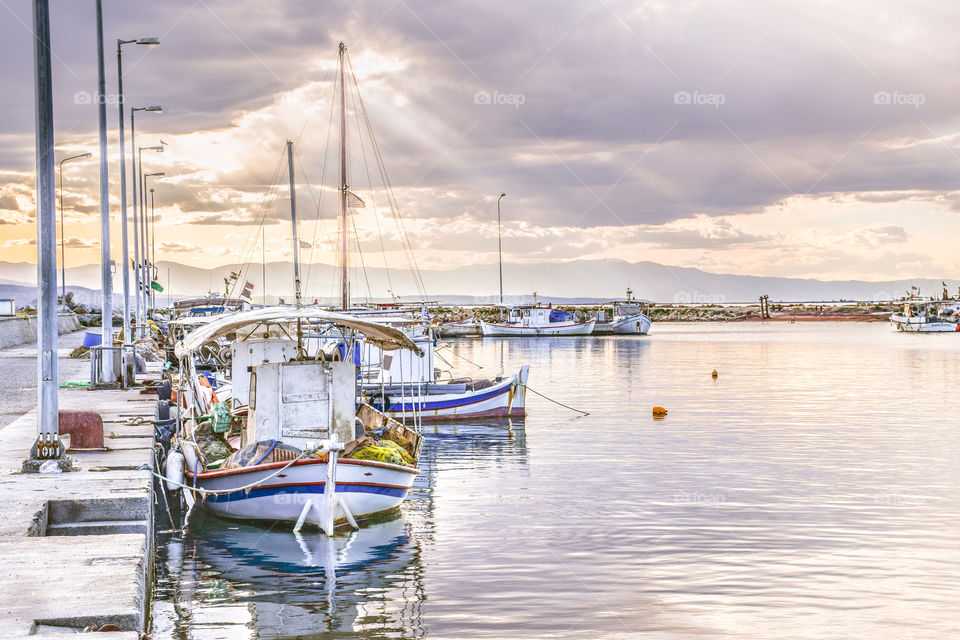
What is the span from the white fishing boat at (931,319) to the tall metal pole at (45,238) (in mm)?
126316

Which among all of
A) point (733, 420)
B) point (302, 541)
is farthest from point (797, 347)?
point (302, 541)

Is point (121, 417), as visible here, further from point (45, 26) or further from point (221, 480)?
point (45, 26)

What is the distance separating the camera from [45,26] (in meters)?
13.3

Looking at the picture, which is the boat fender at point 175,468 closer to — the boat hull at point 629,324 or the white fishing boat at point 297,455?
the white fishing boat at point 297,455

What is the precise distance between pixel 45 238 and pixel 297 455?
5299 millimetres

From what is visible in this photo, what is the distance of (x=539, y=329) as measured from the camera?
111625 mm

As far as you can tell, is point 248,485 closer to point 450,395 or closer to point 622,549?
point 622,549

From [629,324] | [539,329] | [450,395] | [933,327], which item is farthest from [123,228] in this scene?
[933,327]

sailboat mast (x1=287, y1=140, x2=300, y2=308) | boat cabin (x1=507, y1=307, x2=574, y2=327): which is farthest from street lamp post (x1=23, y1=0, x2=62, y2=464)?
boat cabin (x1=507, y1=307, x2=574, y2=327)

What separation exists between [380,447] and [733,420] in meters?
19.2

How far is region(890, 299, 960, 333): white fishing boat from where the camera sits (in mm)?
122188

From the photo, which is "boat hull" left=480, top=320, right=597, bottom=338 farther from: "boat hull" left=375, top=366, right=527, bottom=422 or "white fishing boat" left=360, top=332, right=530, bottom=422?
"boat hull" left=375, top=366, right=527, bottom=422

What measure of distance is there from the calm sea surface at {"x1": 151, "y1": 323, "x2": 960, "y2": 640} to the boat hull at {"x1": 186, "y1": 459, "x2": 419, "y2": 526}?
37 cm

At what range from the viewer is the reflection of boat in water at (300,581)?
11.4m
